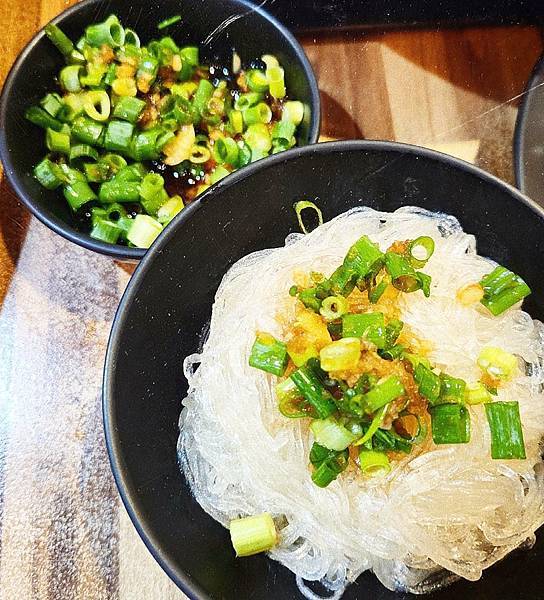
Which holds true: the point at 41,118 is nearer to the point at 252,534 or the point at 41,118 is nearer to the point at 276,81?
the point at 276,81

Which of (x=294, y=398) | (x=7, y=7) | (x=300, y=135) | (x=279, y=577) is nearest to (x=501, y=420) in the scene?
(x=294, y=398)

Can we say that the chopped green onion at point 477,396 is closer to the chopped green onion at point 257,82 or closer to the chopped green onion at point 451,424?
the chopped green onion at point 451,424

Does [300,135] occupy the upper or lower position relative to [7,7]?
lower

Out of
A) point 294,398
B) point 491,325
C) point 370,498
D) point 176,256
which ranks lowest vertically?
point 370,498

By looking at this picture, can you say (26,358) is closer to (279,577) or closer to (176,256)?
(176,256)

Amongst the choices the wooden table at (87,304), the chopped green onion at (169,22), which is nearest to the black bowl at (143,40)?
the chopped green onion at (169,22)
